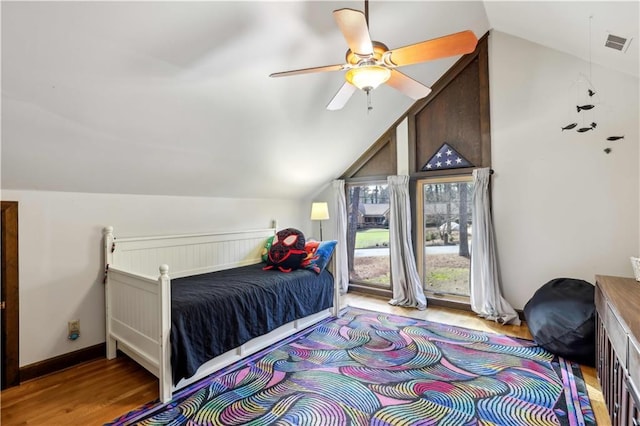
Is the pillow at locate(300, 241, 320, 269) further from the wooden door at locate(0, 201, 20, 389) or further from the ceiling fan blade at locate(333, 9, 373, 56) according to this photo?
the wooden door at locate(0, 201, 20, 389)

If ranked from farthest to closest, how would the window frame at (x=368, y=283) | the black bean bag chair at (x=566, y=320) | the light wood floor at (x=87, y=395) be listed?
1. the window frame at (x=368, y=283)
2. the black bean bag chair at (x=566, y=320)
3. the light wood floor at (x=87, y=395)

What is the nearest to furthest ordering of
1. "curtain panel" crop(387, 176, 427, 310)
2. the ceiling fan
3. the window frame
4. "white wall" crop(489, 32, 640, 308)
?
the ceiling fan < "white wall" crop(489, 32, 640, 308) < "curtain panel" crop(387, 176, 427, 310) < the window frame

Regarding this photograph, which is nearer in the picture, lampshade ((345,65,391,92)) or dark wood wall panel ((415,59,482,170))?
lampshade ((345,65,391,92))

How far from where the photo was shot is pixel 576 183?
3.16m

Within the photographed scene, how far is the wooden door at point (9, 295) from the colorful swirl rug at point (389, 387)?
3.70 ft

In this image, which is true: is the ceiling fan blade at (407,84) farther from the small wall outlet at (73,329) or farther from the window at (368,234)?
the small wall outlet at (73,329)

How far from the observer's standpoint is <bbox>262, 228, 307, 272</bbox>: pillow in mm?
3484

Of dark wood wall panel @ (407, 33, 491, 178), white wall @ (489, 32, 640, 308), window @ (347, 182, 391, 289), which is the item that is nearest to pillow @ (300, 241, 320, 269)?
window @ (347, 182, 391, 289)

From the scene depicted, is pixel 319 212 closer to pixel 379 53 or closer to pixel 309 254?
pixel 309 254

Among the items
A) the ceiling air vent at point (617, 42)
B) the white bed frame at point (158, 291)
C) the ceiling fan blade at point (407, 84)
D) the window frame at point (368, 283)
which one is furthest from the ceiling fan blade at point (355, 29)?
the window frame at point (368, 283)

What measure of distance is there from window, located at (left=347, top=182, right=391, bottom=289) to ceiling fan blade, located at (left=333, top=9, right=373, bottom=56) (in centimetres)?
293

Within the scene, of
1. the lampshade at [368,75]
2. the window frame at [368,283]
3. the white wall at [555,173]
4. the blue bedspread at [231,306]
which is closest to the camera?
the lampshade at [368,75]

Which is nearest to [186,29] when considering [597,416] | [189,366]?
Answer: [189,366]

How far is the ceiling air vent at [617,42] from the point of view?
7.46 feet
